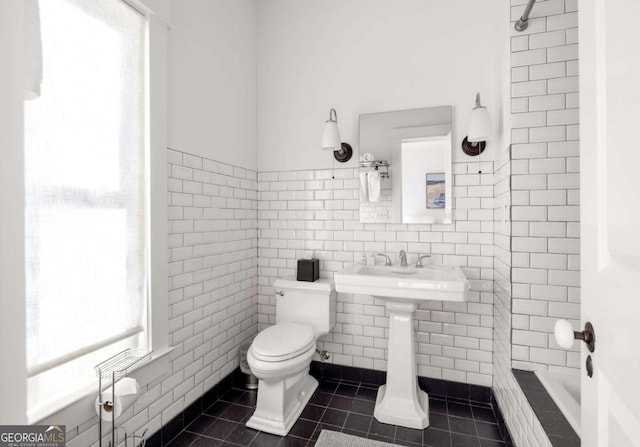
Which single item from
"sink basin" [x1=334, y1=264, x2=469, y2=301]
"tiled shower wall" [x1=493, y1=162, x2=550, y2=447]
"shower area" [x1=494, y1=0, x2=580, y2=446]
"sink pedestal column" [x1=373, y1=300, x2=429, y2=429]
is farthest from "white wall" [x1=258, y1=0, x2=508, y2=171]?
"sink pedestal column" [x1=373, y1=300, x2=429, y2=429]

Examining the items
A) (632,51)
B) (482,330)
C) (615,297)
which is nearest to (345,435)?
(482,330)

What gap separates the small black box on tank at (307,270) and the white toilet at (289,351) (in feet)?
0.16

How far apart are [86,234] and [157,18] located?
1191 mm

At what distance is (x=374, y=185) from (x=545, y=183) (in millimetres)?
1060

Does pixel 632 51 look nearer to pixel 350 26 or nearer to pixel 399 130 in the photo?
pixel 399 130

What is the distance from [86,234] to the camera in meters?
1.37

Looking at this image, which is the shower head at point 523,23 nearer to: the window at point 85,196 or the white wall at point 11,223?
the window at point 85,196

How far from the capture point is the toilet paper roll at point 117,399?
4.32ft

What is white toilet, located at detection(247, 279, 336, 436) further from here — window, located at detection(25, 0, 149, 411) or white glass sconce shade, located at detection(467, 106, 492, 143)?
white glass sconce shade, located at detection(467, 106, 492, 143)

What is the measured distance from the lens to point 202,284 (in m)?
2.07

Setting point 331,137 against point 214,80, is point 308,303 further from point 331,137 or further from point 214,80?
point 214,80

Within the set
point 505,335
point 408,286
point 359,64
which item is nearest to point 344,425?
point 408,286
